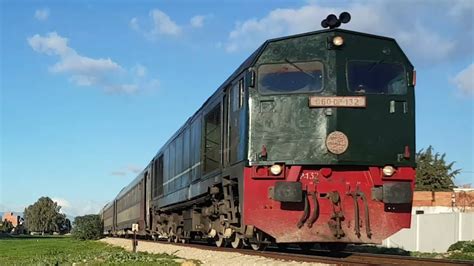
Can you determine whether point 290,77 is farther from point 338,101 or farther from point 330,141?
A: point 330,141

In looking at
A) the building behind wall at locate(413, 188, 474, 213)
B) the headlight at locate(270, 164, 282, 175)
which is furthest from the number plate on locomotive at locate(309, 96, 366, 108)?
the building behind wall at locate(413, 188, 474, 213)

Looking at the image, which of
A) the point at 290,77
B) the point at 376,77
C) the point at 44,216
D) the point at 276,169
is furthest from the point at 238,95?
the point at 44,216

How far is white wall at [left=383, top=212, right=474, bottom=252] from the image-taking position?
78.8ft

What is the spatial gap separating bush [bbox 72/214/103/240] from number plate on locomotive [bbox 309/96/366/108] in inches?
2003

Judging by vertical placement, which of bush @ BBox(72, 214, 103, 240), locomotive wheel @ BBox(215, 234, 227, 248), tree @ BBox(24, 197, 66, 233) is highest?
locomotive wheel @ BBox(215, 234, 227, 248)

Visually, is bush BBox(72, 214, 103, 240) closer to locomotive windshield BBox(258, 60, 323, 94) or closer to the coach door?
the coach door

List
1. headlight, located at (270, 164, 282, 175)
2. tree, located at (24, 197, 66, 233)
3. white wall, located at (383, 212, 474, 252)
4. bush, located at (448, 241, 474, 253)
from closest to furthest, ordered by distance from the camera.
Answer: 1. headlight, located at (270, 164, 282, 175)
2. bush, located at (448, 241, 474, 253)
3. white wall, located at (383, 212, 474, 252)
4. tree, located at (24, 197, 66, 233)

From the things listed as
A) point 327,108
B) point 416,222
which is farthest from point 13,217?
point 327,108

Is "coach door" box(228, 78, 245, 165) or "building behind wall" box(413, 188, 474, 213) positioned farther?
"building behind wall" box(413, 188, 474, 213)

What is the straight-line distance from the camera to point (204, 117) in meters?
15.4

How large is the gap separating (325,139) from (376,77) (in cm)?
162

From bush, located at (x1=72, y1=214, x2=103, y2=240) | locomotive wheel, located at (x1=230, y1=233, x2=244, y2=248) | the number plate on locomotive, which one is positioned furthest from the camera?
bush, located at (x1=72, y1=214, x2=103, y2=240)

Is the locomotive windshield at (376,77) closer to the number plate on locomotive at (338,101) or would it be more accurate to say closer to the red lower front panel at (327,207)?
the number plate on locomotive at (338,101)

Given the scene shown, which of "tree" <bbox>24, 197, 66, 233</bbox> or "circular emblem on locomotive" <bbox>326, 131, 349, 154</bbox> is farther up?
"circular emblem on locomotive" <bbox>326, 131, 349, 154</bbox>
